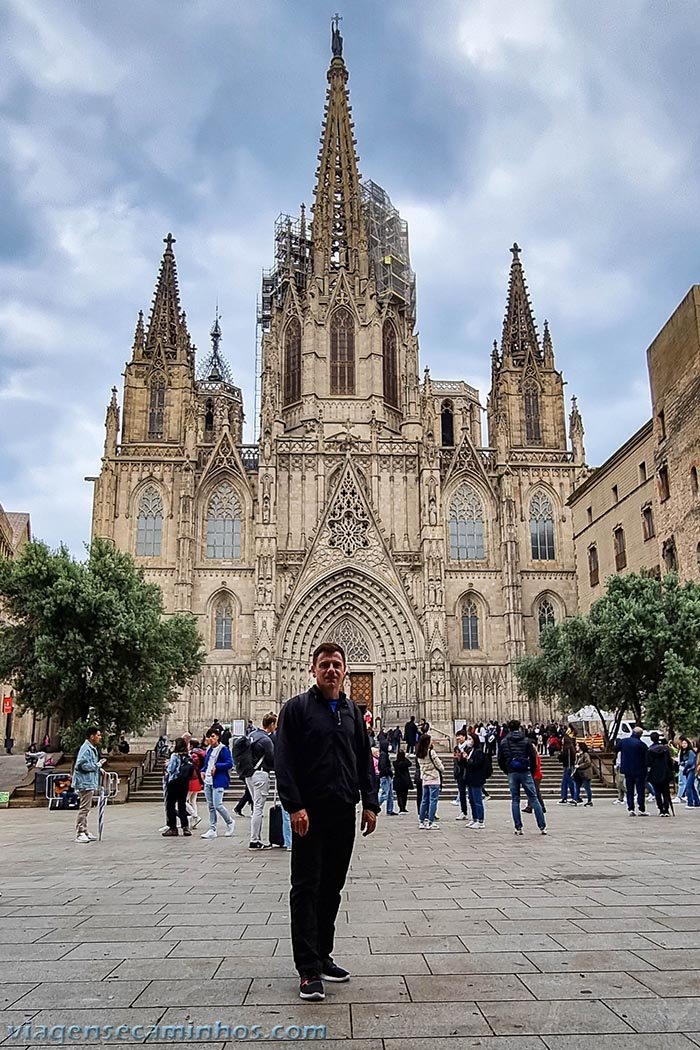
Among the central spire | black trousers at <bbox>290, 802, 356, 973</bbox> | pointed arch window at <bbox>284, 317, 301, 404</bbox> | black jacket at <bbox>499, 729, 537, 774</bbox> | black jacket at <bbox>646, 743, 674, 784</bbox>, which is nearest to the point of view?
black trousers at <bbox>290, 802, 356, 973</bbox>

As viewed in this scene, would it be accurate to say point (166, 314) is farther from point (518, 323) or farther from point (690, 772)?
point (690, 772)

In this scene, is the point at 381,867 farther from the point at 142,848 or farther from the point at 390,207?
the point at 390,207

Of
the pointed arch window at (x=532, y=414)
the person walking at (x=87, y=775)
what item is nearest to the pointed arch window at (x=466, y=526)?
the pointed arch window at (x=532, y=414)

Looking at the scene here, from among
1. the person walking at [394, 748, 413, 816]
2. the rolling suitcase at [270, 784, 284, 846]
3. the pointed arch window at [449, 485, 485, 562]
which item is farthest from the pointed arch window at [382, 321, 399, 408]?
the rolling suitcase at [270, 784, 284, 846]

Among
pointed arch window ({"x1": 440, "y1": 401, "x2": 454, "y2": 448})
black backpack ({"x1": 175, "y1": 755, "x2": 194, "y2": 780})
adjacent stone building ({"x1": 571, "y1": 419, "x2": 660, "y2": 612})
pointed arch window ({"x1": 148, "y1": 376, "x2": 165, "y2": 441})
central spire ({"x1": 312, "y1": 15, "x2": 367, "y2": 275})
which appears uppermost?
central spire ({"x1": 312, "y1": 15, "x2": 367, "y2": 275})

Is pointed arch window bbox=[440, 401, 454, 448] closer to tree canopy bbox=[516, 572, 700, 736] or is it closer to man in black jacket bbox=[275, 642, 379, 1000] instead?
tree canopy bbox=[516, 572, 700, 736]

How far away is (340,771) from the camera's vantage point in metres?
5.33

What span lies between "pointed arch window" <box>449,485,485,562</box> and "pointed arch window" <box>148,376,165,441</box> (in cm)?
1672

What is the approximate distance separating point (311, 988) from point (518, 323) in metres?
51.5

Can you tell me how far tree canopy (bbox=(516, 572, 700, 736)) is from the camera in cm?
2508

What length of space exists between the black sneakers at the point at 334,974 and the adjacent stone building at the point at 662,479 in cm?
2815

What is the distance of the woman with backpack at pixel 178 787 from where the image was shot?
1445 cm

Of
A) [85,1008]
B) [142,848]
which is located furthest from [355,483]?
[85,1008]

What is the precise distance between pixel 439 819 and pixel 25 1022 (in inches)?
566
